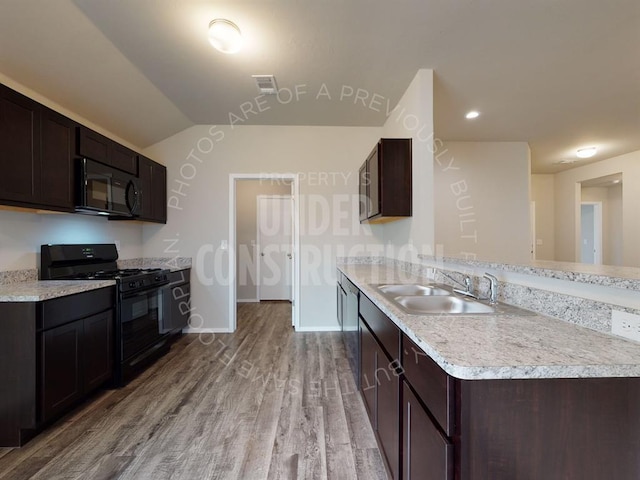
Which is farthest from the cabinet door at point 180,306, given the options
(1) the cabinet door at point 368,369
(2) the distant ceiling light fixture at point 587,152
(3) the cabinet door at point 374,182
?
(2) the distant ceiling light fixture at point 587,152

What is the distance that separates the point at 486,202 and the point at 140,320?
15.2 feet

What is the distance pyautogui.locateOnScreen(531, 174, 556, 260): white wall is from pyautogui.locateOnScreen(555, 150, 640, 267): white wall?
9 centimetres

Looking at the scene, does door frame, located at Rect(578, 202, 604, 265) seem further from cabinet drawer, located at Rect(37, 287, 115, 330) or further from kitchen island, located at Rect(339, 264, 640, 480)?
cabinet drawer, located at Rect(37, 287, 115, 330)

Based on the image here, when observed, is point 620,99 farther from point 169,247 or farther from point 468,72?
point 169,247

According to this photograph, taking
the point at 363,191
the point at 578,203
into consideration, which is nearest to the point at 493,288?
the point at 363,191

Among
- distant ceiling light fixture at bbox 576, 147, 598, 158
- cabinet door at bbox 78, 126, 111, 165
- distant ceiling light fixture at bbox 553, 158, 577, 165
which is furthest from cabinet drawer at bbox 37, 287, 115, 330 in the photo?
distant ceiling light fixture at bbox 553, 158, 577, 165

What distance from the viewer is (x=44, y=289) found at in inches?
71.0

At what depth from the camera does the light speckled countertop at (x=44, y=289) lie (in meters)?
1.64

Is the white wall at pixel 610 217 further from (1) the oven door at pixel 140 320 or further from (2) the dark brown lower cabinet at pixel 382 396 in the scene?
(1) the oven door at pixel 140 320

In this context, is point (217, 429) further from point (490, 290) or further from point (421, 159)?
point (421, 159)

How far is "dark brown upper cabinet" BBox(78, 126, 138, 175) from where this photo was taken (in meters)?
2.28

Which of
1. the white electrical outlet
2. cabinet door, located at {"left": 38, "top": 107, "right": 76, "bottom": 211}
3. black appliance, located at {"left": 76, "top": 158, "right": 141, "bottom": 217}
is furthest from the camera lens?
black appliance, located at {"left": 76, "top": 158, "right": 141, "bottom": 217}

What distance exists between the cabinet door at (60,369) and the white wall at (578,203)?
288 inches

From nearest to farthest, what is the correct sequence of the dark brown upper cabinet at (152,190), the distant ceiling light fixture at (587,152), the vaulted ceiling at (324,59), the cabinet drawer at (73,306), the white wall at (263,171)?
the cabinet drawer at (73,306) < the vaulted ceiling at (324,59) < the dark brown upper cabinet at (152,190) < the white wall at (263,171) < the distant ceiling light fixture at (587,152)
